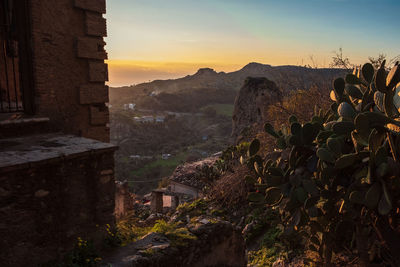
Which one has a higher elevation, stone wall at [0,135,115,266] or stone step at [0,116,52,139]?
stone step at [0,116,52,139]

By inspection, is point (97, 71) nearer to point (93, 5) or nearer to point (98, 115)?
point (98, 115)

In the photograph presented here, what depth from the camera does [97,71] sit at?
5094 millimetres

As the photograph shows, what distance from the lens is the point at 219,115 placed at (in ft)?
264

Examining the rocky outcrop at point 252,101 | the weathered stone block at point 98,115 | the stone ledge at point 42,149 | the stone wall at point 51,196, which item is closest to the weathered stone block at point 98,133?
the weathered stone block at point 98,115

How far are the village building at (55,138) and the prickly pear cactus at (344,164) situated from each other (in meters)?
2.46

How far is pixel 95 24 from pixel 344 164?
14.5 feet

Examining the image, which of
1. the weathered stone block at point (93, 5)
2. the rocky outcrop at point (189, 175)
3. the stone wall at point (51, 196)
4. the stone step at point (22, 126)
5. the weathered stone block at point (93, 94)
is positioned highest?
the weathered stone block at point (93, 5)

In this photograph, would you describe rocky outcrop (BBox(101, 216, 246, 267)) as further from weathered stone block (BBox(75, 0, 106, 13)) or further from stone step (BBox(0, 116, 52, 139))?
weathered stone block (BBox(75, 0, 106, 13))

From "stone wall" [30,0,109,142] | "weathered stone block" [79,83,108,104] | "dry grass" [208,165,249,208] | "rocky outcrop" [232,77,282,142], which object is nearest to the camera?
"stone wall" [30,0,109,142]

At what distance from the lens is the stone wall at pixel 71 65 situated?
442cm

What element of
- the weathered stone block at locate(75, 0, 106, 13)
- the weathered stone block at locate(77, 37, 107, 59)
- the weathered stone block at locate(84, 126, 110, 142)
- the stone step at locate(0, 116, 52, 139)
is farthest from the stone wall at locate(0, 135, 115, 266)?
the weathered stone block at locate(75, 0, 106, 13)

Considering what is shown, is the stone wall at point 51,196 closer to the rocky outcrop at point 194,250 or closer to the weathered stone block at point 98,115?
the rocky outcrop at point 194,250

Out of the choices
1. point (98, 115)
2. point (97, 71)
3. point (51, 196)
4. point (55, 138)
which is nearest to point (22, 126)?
point (55, 138)

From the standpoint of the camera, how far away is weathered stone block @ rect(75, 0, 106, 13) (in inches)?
190
